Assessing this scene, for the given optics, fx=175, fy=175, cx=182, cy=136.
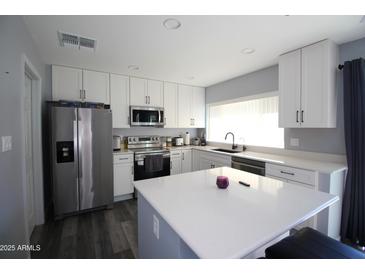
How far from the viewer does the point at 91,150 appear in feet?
8.86

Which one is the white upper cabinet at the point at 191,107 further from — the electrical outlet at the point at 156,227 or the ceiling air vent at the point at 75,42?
the electrical outlet at the point at 156,227

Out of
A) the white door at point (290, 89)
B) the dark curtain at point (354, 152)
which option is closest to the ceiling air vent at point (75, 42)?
the white door at point (290, 89)

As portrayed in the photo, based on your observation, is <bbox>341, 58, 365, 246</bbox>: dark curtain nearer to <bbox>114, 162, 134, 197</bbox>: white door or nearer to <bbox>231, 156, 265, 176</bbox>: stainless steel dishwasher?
<bbox>231, 156, 265, 176</bbox>: stainless steel dishwasher

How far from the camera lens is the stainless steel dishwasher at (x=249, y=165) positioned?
8.20 feet

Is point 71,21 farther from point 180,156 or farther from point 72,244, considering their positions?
point 180,156

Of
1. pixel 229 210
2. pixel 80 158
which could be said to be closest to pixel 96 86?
pixel 80 158

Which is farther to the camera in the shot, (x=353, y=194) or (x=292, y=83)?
(x=292, y=83)

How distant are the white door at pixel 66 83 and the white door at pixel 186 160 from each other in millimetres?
2257

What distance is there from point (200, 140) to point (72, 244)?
10.6 feet

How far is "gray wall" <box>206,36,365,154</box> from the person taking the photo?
212 cm
